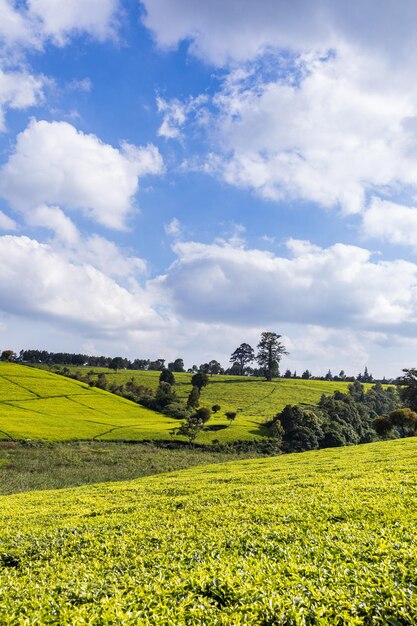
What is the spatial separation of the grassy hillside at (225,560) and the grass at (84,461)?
32.3 meters

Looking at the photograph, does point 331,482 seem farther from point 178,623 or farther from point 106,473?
point 106,473

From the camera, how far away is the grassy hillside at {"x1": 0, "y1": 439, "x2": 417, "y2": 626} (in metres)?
8.12

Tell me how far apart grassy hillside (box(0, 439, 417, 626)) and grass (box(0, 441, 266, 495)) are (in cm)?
3228

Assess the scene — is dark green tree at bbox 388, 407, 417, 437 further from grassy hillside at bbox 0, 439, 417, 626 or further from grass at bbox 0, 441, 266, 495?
grassy hillside at bbox 0, 439, 417, 626

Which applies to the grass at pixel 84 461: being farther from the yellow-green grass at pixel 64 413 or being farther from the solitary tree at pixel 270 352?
the solitary tree at pixel 270 352

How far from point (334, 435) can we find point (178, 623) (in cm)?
9359

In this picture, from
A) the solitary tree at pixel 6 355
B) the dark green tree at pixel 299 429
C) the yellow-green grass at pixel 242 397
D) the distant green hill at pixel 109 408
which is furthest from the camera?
the solitary tree at pixel 6 355

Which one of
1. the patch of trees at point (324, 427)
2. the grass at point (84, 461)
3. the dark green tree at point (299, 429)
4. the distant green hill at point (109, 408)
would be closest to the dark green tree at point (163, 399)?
the distant green hill at point (109, 408)

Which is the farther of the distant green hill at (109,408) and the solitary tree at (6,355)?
the solitary tree at (6,355)

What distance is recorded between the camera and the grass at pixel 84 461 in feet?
163

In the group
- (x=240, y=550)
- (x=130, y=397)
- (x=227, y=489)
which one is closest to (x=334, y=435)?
(x=130, y=397)

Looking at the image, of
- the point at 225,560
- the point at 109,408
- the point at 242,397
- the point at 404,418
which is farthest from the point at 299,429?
the point at 225,560

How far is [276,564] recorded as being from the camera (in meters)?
10.2

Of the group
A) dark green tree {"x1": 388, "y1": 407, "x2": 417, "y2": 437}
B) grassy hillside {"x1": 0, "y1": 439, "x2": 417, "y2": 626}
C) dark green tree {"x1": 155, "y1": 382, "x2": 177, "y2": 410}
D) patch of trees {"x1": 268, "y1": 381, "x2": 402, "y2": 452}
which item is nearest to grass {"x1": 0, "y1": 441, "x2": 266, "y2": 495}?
patch of trees {"x1": 268, "y1": 381, "x2": 402, "y2": 452}
